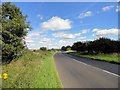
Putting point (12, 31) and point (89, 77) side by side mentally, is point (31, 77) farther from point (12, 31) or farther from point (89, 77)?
point (12, 31)

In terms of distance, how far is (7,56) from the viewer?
81.8ft

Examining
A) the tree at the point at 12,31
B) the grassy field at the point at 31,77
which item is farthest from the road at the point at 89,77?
the tree at the point at 12,31

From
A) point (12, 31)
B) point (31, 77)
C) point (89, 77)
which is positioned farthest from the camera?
point (12, 31)

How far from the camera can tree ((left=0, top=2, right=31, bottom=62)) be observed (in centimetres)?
2317

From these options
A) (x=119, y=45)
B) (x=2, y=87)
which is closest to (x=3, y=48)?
(x=2, y=87)

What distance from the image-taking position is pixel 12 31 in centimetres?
2400

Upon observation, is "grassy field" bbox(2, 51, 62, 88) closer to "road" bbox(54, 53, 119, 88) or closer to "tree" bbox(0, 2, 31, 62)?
"road" bbox(54, 53, 119, 88)

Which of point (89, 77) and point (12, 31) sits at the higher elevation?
point (12, 31)

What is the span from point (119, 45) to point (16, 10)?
119ft

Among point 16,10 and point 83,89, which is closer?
point 83,89

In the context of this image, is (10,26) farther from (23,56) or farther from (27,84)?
(27,84)

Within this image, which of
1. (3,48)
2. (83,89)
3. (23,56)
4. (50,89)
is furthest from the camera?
(23,56)

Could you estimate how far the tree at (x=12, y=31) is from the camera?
23169 mm

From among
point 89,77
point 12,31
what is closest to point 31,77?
point 89,77
